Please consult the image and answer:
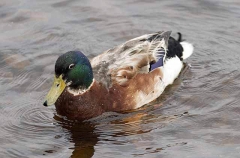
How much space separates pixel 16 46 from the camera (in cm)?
1062

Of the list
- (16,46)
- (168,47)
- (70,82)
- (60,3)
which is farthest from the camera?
(60,3)

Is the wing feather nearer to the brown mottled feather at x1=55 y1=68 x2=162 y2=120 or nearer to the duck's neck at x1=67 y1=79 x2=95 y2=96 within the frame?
the brown mottled feather at x1=55 y1=68 x2=162 y2=120

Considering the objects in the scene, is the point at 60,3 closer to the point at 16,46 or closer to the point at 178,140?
the point at 16,46

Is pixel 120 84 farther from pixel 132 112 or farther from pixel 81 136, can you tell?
pixel 81 136

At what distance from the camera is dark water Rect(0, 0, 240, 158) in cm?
770

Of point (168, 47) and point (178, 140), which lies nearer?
point (178, 140)

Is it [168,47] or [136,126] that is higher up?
[168,47]

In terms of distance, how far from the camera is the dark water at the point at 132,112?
7703mm

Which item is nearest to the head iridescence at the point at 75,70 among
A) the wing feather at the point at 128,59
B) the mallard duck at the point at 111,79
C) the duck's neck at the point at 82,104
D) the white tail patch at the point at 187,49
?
the mallard duck at the point at 111,79

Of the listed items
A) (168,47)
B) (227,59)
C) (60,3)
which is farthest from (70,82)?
(60,3)

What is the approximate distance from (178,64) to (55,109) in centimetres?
230

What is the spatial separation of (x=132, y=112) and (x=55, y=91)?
1268 mm

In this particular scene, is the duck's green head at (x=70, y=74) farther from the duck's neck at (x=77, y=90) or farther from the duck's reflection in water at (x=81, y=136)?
the duck's reflection in water at (x=81, y=136)

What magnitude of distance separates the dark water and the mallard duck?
0.16 meters
